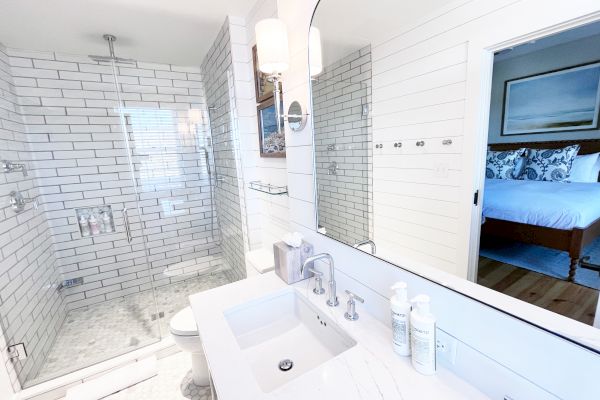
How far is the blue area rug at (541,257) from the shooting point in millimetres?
515

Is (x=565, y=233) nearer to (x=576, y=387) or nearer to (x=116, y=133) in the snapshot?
(x=576, y=387)

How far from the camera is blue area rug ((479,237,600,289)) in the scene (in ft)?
1.69

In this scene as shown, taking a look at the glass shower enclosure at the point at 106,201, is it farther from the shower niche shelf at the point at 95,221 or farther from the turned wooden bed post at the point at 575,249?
the turned wooden bed post at the point at 575,249

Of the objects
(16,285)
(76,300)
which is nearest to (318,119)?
(16,285)

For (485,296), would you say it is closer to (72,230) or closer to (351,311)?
(351,311)

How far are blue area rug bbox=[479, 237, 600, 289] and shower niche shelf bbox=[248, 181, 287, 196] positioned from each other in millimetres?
1173

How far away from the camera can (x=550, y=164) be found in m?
0.57

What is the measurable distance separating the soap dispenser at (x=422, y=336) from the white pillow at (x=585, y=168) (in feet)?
1.31

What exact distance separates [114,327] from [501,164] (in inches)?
120

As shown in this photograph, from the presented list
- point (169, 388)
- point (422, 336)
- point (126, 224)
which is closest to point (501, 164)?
point (422, 336)

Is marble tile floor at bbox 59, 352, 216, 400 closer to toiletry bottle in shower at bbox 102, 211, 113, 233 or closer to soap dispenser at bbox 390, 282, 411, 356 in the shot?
soap dispenser at bbox 390, 282, 411, 356

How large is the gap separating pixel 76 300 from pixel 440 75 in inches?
140

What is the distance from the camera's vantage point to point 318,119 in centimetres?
125

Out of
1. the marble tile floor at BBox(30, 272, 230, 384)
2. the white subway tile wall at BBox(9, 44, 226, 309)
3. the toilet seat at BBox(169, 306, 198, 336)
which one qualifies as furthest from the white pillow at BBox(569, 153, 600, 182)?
the white subway tile wall at BBox(9, 44, 226, 309)
